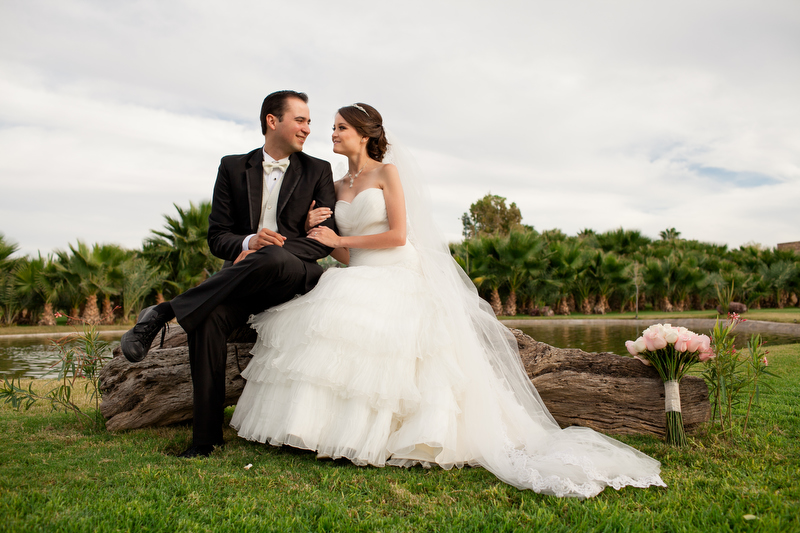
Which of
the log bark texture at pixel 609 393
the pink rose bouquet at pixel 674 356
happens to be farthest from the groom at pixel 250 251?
the pink rose bouquet at pixel 674 356

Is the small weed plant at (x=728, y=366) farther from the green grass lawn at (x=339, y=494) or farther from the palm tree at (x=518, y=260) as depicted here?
the palm tree at (x=518, y=260)

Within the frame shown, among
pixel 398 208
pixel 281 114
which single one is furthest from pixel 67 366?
pixel 398 208

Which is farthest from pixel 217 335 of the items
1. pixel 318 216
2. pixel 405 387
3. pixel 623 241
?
pixel 623 241

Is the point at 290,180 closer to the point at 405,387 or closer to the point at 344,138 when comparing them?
the point at 344,138

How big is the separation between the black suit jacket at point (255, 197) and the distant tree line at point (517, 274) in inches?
354

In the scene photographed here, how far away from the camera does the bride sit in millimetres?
2629

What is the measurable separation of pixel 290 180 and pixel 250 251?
0.64m

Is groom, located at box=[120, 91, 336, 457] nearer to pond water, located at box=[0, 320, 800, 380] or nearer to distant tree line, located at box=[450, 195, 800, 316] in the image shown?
pond water, located at box=[0, 320, 800, 380]

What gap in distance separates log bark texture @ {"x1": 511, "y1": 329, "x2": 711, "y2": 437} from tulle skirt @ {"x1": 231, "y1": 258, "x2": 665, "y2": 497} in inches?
16.8

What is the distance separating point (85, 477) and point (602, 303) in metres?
20.1

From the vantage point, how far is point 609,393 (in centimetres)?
337

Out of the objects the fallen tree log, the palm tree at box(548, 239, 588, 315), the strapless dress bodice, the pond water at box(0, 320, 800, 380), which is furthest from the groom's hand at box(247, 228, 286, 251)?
the palm tree at box(548, 239, 588, 315)

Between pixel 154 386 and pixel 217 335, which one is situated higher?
pixel 217 335

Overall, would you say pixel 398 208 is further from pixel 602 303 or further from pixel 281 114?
pixel 602 303
